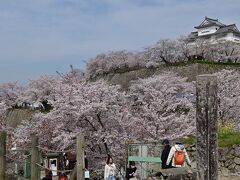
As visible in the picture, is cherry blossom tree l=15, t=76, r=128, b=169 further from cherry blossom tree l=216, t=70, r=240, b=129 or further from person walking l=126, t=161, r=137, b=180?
cherry blossom tree l=216, t=70, r=240, b=129

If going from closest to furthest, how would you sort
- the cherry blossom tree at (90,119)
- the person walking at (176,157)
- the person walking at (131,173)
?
1. the person walking at (176,157)
2. the person walking at (131,173)
3. the cherry blossom tree at (90,119)

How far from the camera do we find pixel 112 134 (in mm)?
13086

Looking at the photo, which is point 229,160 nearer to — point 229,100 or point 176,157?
point 176,157

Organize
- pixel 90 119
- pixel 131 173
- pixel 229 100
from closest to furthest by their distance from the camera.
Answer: pixel 131 173 < pixel 90 119 < pixel 229 100

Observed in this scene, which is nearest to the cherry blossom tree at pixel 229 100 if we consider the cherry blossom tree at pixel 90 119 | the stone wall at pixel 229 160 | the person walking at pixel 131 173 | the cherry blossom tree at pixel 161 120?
the cherry blossom tree at pixel 161 120

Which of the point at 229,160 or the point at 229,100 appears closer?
the point at 229,160

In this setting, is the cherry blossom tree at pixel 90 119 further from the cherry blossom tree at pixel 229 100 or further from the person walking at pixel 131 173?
the cherry blossom tree at pixel 229 100

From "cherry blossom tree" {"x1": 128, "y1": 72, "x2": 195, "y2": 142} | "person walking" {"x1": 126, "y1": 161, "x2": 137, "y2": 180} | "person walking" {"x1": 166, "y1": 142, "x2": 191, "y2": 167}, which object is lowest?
"person walking" {"x1": 126, "y1": 161, "x2": 137, "y2": 180}

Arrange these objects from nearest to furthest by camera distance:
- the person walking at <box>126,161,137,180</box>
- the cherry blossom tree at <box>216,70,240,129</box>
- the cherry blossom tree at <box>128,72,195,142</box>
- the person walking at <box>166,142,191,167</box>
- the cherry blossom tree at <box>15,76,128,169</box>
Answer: the person walking at <box>166,142,191,167</box>, the person walking at <box>126,161,137,180</box>, the cherry blossom tree at <box>15,76,128,169</box>, the cherry blossom tree at <box>128,72,195,142</box>, the cherry blossom tree at <box>216,70,240,129</box>

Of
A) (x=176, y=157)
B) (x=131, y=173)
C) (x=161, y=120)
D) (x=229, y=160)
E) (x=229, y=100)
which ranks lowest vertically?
(x=131, y=173)

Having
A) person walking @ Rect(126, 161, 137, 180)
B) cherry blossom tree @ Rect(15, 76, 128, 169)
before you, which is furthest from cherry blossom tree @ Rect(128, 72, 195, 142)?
person walking @ Rect(126, 161, 137, 180)

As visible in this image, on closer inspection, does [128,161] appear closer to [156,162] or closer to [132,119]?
[156,162]

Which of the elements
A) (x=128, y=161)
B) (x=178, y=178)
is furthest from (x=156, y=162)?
(x=178, y=178)

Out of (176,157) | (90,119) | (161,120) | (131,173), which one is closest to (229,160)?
(131,173)
